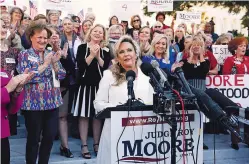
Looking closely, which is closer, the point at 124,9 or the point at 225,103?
the point at 225,103

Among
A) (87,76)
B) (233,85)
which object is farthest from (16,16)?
(233,85)

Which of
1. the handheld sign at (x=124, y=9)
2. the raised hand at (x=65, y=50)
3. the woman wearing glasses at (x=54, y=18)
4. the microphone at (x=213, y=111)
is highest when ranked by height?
the handheld sign at (x=124, y=9)

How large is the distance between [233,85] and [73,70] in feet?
8.96

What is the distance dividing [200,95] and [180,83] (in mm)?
194

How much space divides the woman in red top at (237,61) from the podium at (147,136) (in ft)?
13.1

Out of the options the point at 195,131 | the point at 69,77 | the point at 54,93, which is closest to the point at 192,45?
the point at 69,77

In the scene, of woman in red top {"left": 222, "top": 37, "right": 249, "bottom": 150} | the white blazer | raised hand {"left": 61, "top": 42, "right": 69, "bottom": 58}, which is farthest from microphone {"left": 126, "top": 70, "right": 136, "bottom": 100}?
woman in red top {"left": 222, "top": 37, "right": 249, "bottom": 150}

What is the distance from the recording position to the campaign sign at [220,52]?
9508mm

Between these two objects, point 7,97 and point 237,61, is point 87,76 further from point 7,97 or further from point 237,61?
point 237,61

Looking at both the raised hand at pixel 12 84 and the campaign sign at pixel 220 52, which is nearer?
the raised hand at pixel 12 84

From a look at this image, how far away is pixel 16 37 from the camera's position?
7348 mm

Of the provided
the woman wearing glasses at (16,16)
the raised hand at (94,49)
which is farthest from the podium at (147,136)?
the woman wearing glasses at (16,16)

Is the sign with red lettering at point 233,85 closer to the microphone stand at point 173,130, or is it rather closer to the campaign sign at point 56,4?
the campaign sign at point 56,4

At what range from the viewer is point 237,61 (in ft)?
27.8
